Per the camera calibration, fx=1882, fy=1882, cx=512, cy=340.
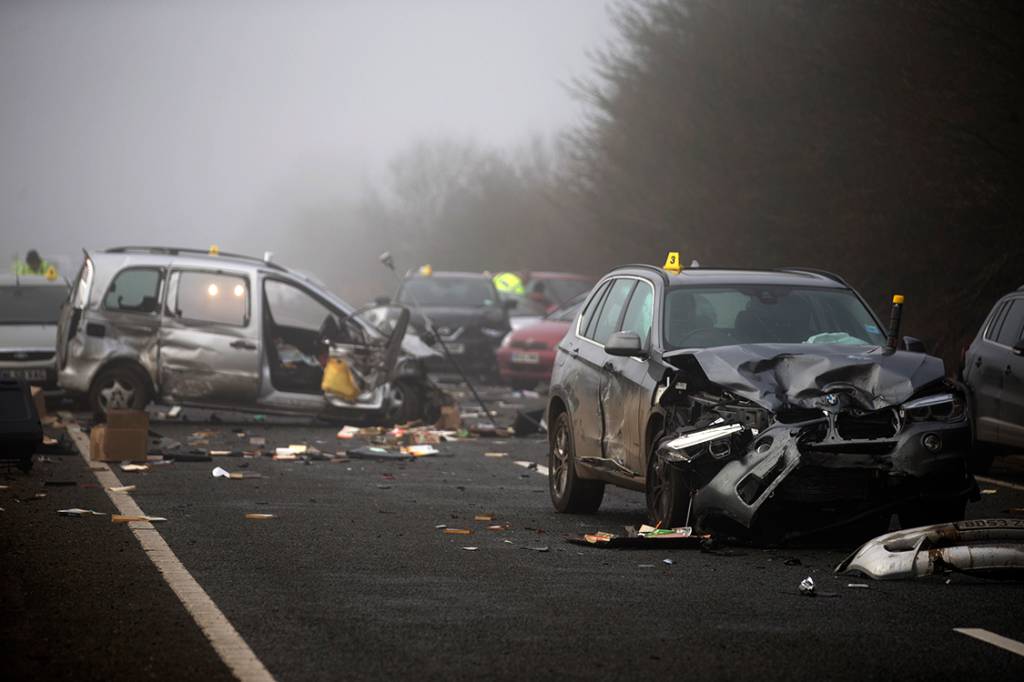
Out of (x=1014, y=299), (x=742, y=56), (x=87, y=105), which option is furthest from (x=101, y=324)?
(x=87, y=105)

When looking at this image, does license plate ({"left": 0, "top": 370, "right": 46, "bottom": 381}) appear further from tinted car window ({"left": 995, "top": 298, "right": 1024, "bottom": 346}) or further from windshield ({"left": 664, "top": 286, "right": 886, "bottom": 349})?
windshield ({"left": 664, "top": 286, "right": 886, "bottom": 349})

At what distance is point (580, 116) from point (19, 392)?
3306 centimetres

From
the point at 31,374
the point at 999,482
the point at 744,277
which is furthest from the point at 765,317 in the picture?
the point at 31,374

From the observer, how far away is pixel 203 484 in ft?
47.0

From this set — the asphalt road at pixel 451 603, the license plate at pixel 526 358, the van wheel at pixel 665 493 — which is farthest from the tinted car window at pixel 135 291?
the van wheel at pixel 665 493

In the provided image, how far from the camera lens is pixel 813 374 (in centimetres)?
1016

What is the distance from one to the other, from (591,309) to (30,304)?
13.5 meters

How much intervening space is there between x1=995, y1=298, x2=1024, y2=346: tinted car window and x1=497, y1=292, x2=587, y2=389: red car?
12476mm

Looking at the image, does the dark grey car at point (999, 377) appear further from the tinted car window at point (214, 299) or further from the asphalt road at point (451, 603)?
the tinted car window at point (214, 299)

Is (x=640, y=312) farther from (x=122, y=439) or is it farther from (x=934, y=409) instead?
(x=122, y=439)

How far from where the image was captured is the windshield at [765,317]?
454 inches

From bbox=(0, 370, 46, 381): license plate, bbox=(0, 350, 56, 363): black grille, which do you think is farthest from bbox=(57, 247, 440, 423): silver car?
bbox=(0, 350, 56, 363): black grille

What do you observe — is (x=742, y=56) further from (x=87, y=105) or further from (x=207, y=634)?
(x=87, y=105)

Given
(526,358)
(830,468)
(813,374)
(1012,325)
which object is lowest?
(526,358)
